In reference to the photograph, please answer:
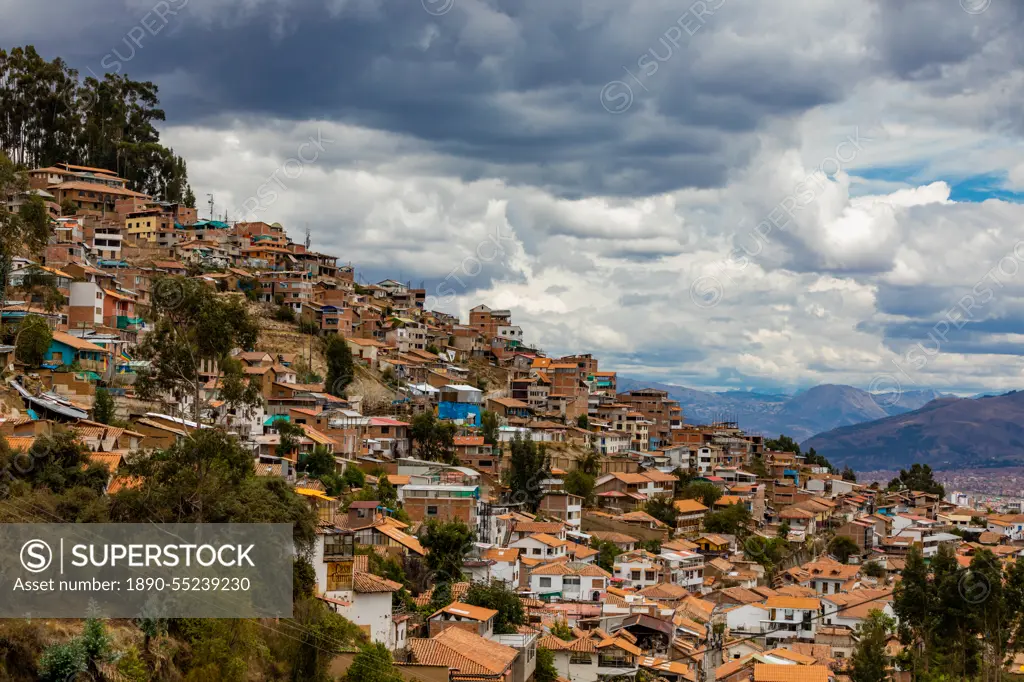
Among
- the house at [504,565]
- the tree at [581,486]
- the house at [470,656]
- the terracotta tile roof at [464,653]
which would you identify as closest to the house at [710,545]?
the tree at [581,486]

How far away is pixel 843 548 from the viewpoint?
224 feet

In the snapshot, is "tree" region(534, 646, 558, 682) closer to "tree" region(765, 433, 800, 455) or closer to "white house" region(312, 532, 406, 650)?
"white house" region(312, 532, 406, 650)

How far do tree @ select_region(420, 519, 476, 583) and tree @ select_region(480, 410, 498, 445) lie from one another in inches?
897

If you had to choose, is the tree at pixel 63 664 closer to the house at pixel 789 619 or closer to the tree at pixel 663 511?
the house at pixel 789 619

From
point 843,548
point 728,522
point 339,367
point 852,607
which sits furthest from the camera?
point 843,548

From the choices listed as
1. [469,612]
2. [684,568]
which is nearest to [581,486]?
[684,568]

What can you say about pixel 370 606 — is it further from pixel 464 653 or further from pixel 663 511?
pixel 663 511

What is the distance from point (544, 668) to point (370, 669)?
9020 millimetres

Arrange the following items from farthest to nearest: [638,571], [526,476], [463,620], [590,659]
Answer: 1. [526,476]
2. [638,571]
3. [590,659]
4. [463,620]

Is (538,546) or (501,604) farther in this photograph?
(538,546)

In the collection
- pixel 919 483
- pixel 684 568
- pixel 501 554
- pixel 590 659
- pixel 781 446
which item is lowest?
pixel 590 659

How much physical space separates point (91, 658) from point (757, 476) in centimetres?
7018

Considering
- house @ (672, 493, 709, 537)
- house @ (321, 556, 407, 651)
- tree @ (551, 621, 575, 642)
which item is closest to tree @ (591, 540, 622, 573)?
house @ (672, 493, 709, 537)

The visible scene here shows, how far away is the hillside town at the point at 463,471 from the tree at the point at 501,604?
0.09 metres
